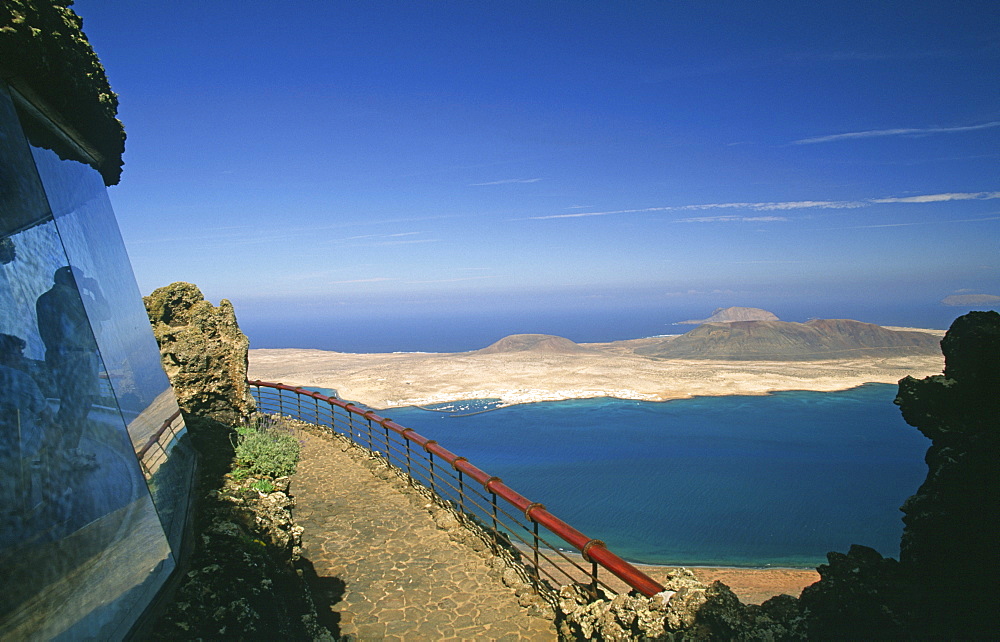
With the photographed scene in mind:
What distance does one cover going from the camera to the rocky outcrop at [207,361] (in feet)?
26.0

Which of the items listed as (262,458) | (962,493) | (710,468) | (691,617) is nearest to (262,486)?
(262,458)

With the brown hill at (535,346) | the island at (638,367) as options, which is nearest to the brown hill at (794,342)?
the island at (638,367)

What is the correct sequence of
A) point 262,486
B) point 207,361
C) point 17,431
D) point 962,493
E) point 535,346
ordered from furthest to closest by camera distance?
point 535,346 → point 207,361 → point 262,486 → point 962,493 → point 17,431

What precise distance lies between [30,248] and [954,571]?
Answer: 4919 millimetres

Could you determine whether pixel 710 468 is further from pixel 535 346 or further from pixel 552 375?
pixel 535 346

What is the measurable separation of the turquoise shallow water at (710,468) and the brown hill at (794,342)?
23.0 metres

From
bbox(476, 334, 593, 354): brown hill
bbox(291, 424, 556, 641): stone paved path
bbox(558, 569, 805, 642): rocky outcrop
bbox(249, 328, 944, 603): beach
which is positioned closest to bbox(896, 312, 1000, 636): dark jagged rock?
bbox(558, 569, 805, 642): rocky outcrop

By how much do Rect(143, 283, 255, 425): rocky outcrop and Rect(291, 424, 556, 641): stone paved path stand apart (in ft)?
6.32

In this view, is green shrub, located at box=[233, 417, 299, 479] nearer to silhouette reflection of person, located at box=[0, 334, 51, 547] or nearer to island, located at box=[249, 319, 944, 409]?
silhouette reflection of person, located at box=[0, 334, 51, 547]

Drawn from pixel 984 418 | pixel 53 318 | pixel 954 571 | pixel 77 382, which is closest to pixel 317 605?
pixel 77 382

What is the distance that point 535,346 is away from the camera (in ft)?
264

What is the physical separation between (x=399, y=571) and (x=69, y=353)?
3.94 m

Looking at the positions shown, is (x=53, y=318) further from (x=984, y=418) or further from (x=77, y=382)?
(x=984, y=418)

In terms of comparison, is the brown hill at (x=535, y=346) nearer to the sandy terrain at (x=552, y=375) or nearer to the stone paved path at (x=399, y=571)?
the sandy terrain at (x=552, y=375)
